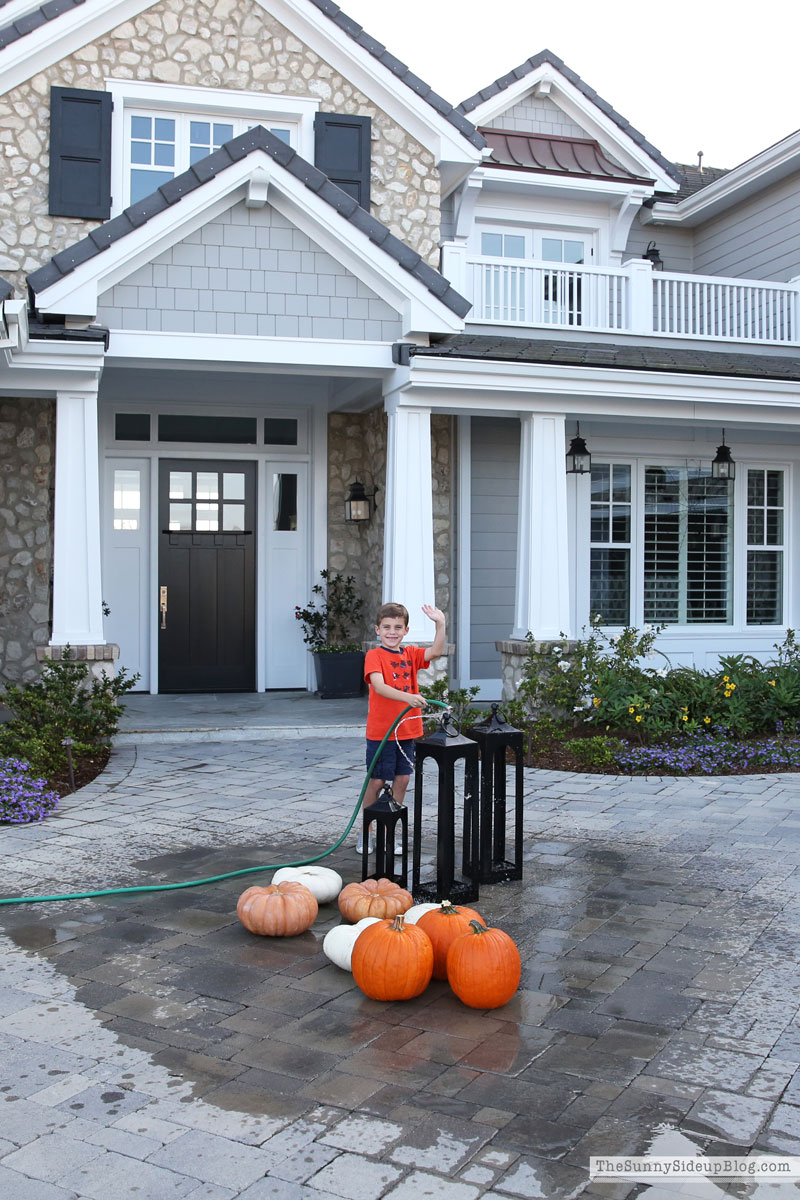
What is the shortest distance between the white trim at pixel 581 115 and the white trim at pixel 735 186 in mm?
606

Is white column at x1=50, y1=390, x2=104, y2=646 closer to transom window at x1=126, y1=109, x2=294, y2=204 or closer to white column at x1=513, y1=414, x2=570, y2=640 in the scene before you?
transom window at x1=126, y1=109, x2=294, y2=204

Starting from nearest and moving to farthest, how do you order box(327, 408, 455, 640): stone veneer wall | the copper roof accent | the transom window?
the transom window
box(327, 408, 455, 640): stone veneer wall
the copper roof accent

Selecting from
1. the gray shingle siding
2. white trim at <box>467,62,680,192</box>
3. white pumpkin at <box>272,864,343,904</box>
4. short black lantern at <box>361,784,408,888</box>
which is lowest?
white pumpkin at <box>272,864,343,904</box>

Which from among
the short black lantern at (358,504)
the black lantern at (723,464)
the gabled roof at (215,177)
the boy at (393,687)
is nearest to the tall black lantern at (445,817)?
the boy at (393,687)

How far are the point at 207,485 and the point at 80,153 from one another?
359cm

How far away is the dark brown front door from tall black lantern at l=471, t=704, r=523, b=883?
273 inches

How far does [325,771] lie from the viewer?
8.09 m

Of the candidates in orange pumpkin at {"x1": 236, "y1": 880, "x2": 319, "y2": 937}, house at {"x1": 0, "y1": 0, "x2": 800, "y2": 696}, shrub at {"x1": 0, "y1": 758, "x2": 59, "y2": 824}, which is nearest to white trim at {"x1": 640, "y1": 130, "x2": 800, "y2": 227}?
house at {"x1": 0, "y1": 0, "x2": 800, "y2": 696}

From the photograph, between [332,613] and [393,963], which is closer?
[393,963]

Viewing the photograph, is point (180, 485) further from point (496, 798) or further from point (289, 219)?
point (496, 798)

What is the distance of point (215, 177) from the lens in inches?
353

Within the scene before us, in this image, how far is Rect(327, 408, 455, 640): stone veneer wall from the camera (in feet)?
38.0

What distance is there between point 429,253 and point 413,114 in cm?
144

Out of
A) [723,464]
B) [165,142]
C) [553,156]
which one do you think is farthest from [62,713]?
[553,156]
